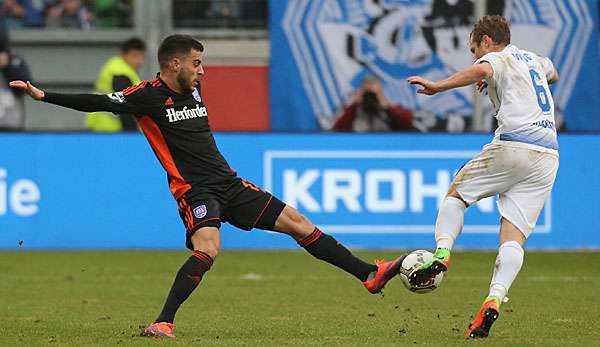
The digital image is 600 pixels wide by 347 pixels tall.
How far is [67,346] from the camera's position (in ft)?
25.2

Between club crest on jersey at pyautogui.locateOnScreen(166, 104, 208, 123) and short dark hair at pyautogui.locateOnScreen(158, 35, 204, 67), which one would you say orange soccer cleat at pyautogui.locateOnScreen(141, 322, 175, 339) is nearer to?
club crest on jersey at pyautogui.locateOnScreen(166, 104, 208, 123)

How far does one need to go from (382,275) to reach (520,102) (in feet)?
4.57

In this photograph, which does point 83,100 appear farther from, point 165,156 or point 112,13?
point 112,13

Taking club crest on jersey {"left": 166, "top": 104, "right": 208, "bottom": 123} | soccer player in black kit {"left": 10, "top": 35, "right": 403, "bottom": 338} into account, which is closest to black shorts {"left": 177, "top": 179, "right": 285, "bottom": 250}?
soccer player in black kit {"left": 10, "top": 35, "right": 403, "bottom": 338}

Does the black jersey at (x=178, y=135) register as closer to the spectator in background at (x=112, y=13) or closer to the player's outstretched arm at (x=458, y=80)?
the player's outstretched arm at (x=458, y=80)

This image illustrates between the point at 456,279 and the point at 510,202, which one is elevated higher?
the point at 510,202

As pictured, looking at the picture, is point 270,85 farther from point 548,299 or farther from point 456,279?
point 548,299

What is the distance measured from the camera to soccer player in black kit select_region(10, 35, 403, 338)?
8.20 metres

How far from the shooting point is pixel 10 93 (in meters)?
17.5

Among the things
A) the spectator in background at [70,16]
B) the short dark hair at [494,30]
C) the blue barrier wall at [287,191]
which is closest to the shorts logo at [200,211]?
the short dark hair at [494,30]

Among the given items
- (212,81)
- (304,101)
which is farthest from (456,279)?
(212,81)

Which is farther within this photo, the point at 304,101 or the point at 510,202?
the point at 304,101

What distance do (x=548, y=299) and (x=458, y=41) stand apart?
28.9 ft

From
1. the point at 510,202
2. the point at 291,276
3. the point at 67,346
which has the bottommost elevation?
the point at 291,276
